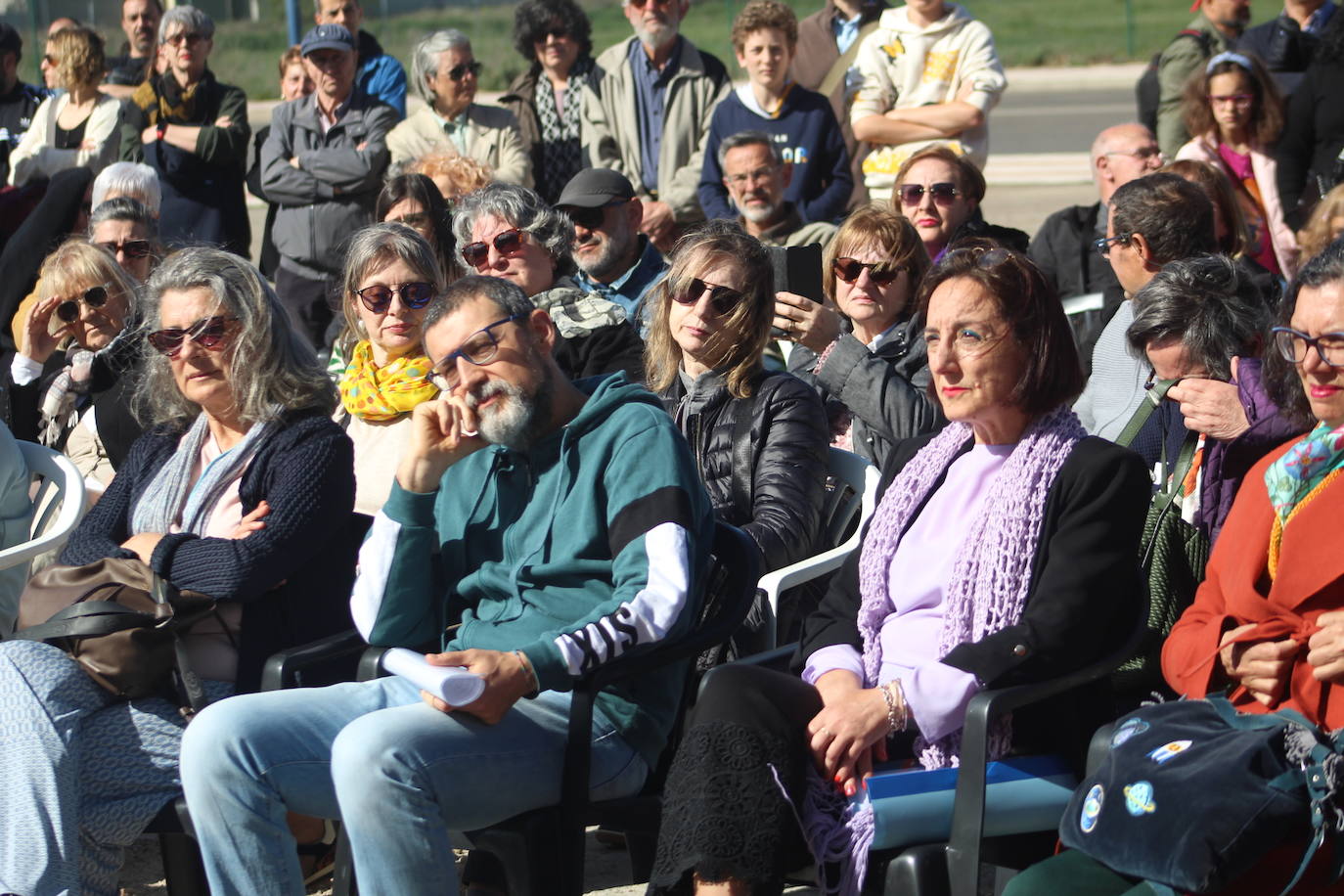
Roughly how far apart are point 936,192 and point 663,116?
2.66m

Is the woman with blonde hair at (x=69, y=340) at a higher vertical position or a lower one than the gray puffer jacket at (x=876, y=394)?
higher

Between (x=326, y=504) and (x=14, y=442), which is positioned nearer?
(x=326, y=504)

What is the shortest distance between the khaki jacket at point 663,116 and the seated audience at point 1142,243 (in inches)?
133

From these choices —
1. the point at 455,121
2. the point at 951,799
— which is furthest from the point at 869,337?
the point at 455,121

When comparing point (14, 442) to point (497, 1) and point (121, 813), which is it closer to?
point (121, 813)

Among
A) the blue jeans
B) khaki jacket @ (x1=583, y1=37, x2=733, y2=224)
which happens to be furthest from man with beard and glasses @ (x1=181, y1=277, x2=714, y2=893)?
khaki jacket @ (x1=583, y1=37, x2=733, y2=224)

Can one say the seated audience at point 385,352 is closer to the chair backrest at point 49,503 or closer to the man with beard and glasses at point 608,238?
the chair backrest at point 49,503

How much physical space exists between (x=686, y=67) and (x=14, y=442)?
4.53 metres

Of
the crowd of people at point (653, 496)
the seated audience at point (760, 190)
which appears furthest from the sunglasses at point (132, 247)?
the seated audience at point (760, 190)

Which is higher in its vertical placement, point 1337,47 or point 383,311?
point 1337,47

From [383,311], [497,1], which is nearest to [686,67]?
[383,311]

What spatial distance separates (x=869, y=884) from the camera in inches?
119

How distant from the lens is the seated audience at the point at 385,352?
4.85m

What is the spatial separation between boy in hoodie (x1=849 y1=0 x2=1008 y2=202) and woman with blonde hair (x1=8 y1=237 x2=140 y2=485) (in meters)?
3.42
